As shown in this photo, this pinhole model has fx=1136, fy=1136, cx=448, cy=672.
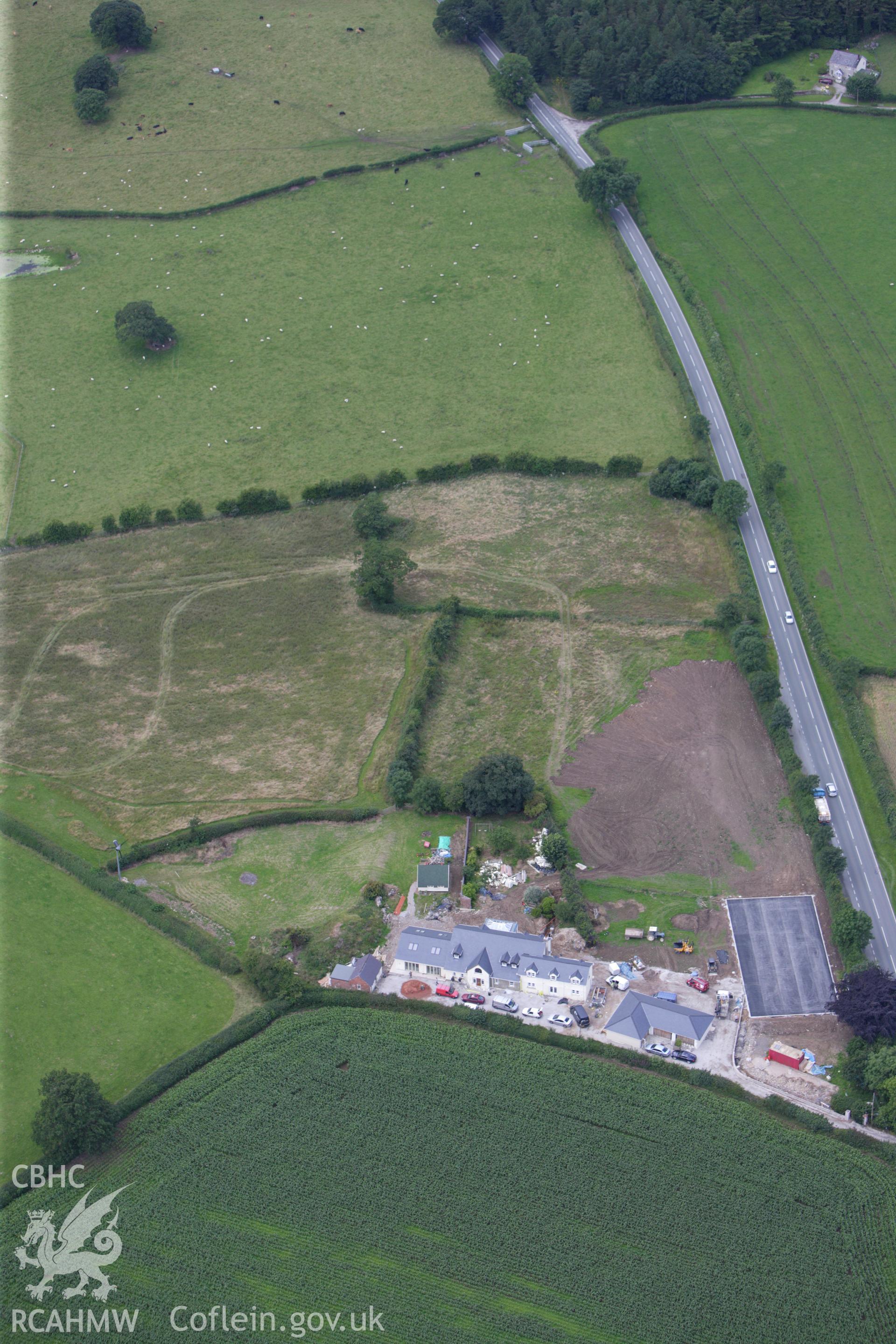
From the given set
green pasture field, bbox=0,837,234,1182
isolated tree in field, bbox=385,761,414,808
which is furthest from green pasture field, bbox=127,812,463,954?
green pasture field, bbox=0,837,234,1182

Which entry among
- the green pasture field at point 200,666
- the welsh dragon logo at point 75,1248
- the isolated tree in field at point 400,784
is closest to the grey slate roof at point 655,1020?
the isolated tree in field at point 400,784

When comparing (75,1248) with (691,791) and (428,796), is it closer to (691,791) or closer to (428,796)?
(428,796)

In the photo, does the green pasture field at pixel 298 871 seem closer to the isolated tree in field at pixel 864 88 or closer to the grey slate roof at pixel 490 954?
the grey slate roof at pixel 490 954

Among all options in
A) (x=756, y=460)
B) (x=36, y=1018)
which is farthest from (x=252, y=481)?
(x=36, y=1018)

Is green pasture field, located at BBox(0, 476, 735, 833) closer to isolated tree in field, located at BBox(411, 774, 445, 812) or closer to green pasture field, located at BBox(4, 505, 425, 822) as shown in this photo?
green pasture field, located at BBox(4, 505, 425, 822)

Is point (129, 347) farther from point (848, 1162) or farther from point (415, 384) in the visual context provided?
point (848, 1162)
